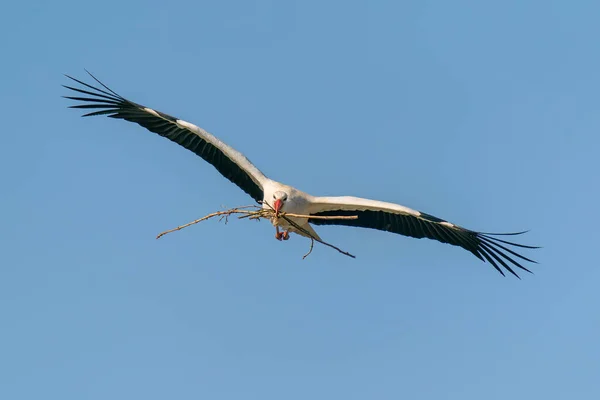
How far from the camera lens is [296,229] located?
1523 centimetres

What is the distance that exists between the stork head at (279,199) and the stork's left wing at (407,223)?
86cm

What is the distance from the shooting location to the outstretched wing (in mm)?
16125

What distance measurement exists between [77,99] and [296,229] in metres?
4.81

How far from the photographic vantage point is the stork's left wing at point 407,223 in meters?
15.6

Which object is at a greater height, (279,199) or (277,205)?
(279,199)

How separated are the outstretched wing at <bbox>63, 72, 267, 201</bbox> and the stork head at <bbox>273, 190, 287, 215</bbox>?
42.3 inches

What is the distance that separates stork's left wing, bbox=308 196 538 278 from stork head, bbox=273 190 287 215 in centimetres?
86

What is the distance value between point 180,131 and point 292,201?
109 inches

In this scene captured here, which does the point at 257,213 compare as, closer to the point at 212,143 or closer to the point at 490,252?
the point at 212,143

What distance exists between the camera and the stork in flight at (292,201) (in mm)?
15273

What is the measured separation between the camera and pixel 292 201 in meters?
15.1

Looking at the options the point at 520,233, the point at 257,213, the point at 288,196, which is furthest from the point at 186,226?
the point at 520,233

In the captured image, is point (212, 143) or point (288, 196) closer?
point (288, 196)

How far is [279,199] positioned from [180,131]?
2.75 meters
